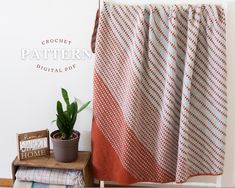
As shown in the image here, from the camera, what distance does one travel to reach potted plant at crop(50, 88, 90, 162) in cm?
182

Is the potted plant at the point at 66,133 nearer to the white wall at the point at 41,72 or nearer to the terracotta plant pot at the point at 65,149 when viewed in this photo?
the terracotta plant pot at the point at 65,149

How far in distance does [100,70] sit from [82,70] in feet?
0.70

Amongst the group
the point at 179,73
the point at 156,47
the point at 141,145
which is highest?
the point at 156,47

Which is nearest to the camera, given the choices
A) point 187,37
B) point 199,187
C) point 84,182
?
point 187,37

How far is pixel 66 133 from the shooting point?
186cm

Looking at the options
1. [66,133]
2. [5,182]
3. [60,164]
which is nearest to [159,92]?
[66,133]

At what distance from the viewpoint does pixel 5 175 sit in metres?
2.17

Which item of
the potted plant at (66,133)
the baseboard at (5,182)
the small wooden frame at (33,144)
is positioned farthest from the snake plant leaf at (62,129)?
the baseboard at (5,182)

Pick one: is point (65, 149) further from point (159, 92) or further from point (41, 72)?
point (159, 92)

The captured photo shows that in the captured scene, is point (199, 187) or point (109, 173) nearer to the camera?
point (109, 173)

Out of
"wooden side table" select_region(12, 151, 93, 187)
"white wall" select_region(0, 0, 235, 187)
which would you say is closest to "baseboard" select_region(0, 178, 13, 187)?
"white wall" select_region(0, 0, 235, 187)

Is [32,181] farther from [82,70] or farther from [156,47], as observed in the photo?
[156,47]

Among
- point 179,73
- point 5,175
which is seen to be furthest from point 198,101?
point 5,175

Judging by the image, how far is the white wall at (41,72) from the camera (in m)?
1.88
